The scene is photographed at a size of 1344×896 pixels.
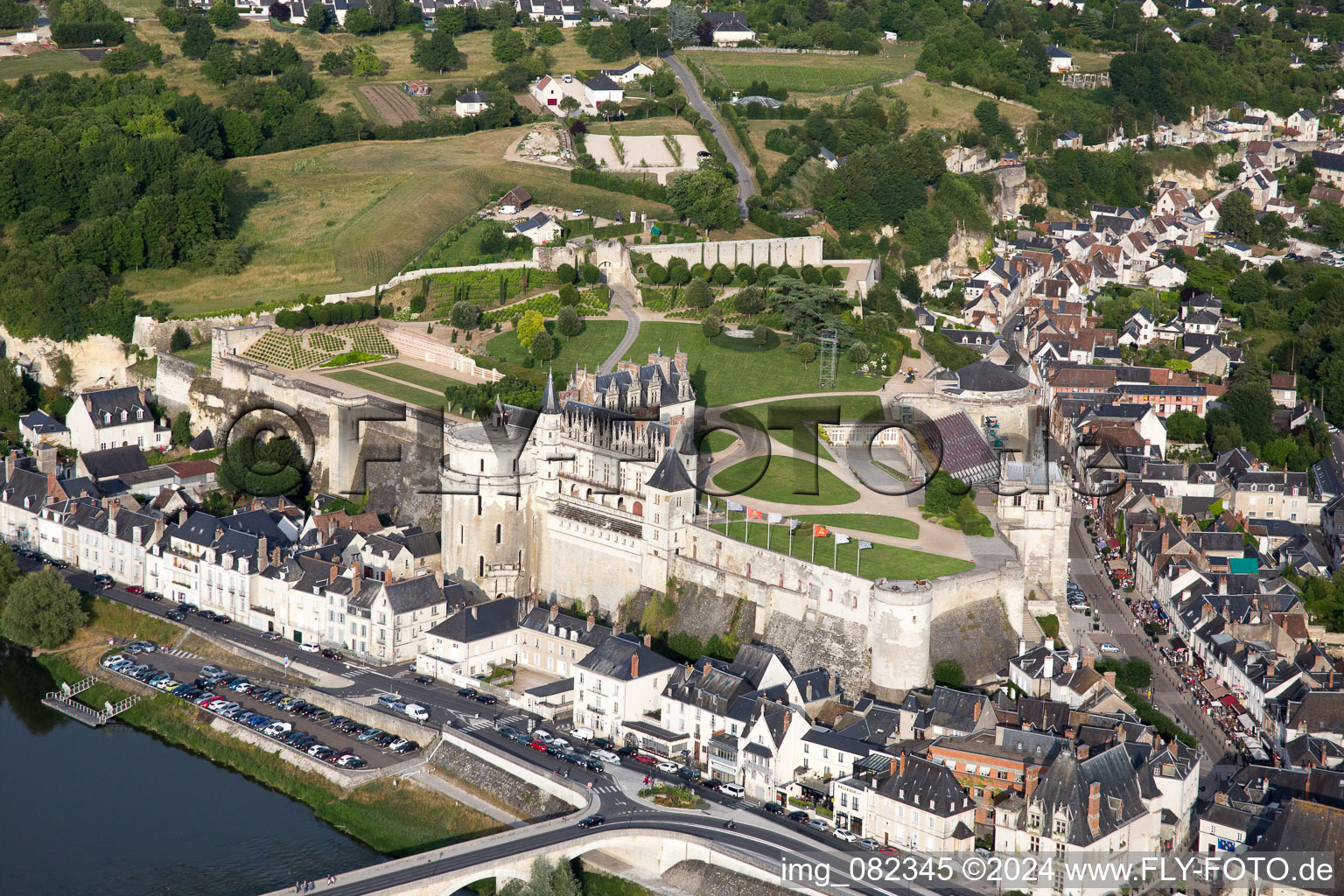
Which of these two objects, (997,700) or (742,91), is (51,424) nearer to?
(997,700)

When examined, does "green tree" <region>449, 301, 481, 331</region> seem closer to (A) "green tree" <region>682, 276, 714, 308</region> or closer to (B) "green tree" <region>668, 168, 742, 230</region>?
(A) "green tree" <region>682, 276, 714, 308</region>

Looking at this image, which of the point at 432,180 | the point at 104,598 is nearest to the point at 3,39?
the point at 432,180

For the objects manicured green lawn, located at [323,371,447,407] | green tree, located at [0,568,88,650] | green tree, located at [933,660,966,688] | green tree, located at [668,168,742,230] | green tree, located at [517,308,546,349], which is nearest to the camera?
green tree, located at [933,660,966,688]

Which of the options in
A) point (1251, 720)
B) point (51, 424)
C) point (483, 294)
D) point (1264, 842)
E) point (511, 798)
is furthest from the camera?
point (483, 294)

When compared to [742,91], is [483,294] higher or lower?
lower

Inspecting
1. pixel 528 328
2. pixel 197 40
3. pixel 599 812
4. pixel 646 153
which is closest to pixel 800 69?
pixel 646 153

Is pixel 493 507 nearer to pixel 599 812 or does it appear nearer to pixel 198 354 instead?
pixel 599 812

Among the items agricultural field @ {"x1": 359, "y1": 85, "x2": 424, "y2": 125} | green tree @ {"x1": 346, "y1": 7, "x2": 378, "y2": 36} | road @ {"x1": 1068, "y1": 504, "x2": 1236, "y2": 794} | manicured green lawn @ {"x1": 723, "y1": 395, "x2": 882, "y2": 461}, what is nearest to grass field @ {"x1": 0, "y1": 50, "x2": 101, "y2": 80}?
agricultural field @ {"x1": 359, "y1": 85, "x2": 424, "y2": 125}
